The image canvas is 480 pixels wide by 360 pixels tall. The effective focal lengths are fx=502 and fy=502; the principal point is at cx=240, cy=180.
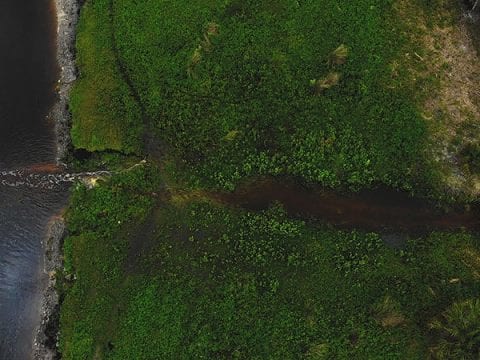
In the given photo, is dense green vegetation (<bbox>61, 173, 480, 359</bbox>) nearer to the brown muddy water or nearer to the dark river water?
the brown muddy water

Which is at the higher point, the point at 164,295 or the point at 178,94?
the point at 178,94

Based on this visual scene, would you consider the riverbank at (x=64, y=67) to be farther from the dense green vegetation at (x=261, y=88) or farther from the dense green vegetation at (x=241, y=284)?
the dense green vegetation at (x=241, y=284)

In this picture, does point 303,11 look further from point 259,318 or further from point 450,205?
point 259,318

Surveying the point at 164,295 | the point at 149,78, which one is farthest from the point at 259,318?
the point at 149,78

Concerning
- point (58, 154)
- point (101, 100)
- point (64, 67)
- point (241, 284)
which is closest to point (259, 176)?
point (241, 284)

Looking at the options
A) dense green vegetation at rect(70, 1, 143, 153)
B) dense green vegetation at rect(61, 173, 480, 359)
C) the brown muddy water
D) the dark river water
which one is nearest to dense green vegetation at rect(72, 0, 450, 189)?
dense green vegetation at rect(70, 1, 143, 153)

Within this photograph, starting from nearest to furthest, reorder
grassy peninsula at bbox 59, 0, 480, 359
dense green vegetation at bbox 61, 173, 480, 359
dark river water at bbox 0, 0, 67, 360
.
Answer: dense green vegetation at bbox 61, 173, 480, 359 → grassy peninsula at bbox 59, 0, 480, 359 → dark river water at bbox 0, 0, 67, 360

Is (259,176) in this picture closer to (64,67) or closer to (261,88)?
(261,88)
